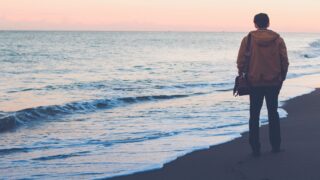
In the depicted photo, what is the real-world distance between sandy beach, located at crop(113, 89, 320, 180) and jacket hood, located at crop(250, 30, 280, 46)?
56.3 inches

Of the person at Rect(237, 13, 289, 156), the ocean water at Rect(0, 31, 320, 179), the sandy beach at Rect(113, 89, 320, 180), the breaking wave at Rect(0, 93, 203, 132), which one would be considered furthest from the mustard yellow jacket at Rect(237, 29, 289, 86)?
the breaking wave at Rect(0, 93, 203, 132)

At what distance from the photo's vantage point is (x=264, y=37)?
251 inches

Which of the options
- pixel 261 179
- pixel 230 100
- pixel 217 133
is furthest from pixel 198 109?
pixel 261 179

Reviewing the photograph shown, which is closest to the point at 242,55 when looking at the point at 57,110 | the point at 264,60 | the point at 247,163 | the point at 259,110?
the point at 264,60

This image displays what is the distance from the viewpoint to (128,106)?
577 inches

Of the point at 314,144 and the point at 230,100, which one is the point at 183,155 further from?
the point at 230,100

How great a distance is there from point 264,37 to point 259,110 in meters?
0.92

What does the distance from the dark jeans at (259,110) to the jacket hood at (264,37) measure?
1.81ft

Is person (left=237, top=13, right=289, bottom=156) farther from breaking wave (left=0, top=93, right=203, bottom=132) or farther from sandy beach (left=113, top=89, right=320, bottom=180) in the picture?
breaking wave (left=0, top=93, right=203, bottom=132)

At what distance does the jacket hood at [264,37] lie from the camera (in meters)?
6.35

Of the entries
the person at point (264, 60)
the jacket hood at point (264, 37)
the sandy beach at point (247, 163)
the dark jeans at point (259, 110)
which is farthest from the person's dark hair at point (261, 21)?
the sandy beach at point (247, 163)

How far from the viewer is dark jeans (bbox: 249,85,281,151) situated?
6.50m

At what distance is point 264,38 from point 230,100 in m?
8.63

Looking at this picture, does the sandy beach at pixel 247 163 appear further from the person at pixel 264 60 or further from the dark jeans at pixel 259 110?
the person at pixel 264 60
